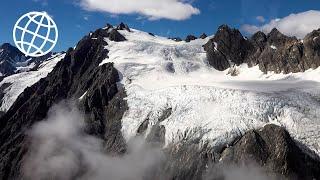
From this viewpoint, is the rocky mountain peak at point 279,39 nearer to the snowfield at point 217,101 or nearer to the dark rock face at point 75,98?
the snowfield at point 217,101

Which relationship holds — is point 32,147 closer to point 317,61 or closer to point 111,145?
point 111,145

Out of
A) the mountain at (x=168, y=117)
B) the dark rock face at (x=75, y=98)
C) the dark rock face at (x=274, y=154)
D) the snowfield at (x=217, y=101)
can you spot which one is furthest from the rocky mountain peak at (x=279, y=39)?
the dark rock face at (x=274, y=154)

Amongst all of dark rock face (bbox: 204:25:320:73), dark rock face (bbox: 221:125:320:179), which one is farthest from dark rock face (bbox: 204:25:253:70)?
dark rock face (bbox: 221:125:320:179)

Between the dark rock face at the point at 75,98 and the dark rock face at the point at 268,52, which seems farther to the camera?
the dark rock face at the point at 268,52

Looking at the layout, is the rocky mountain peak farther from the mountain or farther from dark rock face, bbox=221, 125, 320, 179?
dark rock face, bbox=221, 125, 320, 179

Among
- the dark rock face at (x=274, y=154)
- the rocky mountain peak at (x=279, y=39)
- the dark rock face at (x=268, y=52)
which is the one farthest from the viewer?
the rocky mountain peak at (x=279, y=39)

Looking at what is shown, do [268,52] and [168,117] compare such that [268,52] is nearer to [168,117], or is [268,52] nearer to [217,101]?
[217,101]

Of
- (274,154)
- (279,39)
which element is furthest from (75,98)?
(274,154)
